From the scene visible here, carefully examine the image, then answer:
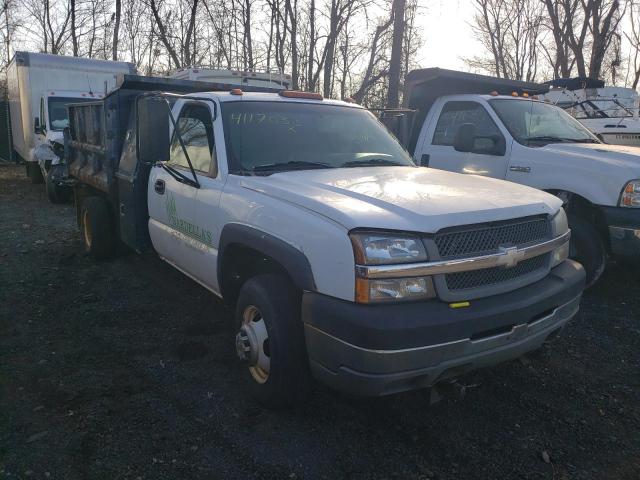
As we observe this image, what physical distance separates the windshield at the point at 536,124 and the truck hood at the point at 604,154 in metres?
0.25

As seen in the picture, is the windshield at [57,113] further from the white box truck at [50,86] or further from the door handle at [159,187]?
the door handle at [159,187]

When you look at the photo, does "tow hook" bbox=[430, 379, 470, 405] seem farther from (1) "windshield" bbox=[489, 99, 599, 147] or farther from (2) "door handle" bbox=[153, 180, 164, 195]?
(1) "windshield" bbox=[489, 99, 599, 147]

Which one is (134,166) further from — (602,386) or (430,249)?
(602,386)

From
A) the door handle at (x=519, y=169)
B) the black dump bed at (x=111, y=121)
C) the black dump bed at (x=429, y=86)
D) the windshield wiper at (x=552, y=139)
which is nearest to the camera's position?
the black dump bed at (x=111, y=121)

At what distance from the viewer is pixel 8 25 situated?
32281 millimetres

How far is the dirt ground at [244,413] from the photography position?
2.85 m

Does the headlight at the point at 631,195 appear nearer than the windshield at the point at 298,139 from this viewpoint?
No

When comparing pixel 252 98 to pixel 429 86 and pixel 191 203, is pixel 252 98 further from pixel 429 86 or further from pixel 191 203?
pixel 429 86

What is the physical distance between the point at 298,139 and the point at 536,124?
3456 millimetres

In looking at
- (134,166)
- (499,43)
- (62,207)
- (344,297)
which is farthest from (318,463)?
(499,43)

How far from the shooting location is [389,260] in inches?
104

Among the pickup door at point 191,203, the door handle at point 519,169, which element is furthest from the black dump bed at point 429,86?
the pickup door at point 191,203

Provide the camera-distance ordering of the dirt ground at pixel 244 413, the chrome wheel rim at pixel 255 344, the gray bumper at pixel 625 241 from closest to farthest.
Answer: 1. the dirt ground at pixel 244 413
2. the chrome wheel rim at pixel 255 344
3. the gray bumper at pixel 625 241

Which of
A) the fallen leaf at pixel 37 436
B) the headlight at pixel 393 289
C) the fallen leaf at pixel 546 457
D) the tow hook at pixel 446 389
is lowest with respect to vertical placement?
the fallen leaf at pixel 546 457
